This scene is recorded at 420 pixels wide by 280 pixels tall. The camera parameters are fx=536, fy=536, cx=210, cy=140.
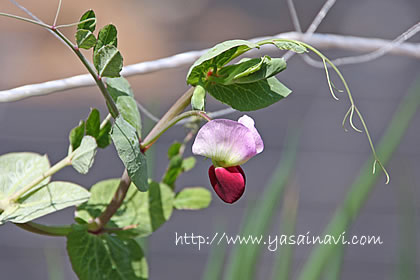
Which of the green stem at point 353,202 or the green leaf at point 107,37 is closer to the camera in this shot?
the green leaf at point 107,37

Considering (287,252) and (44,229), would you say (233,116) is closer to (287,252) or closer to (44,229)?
(287,252)

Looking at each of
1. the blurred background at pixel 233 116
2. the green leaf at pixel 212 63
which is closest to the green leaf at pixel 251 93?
the green leaf at pixel 212 63

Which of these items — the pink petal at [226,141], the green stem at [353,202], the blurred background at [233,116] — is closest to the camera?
the pink petal at [226,141]

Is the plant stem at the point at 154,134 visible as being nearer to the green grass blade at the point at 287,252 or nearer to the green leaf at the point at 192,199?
the green leaf at the point at 192,199

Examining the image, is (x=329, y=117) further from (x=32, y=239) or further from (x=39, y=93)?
(x=39, y=93)

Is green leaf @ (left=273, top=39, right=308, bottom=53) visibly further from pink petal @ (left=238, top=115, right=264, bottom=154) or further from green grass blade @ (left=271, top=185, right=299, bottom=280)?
green grass blade @ (left=271, top=185, right=299, bottom=280)

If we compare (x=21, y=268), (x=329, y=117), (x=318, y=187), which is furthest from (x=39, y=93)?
(x=329, y=117)

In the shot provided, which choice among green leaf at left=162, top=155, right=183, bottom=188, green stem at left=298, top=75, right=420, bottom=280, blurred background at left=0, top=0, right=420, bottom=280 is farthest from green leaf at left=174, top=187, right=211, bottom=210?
blurred background at left=0, top=0, right=420, bottom=280
